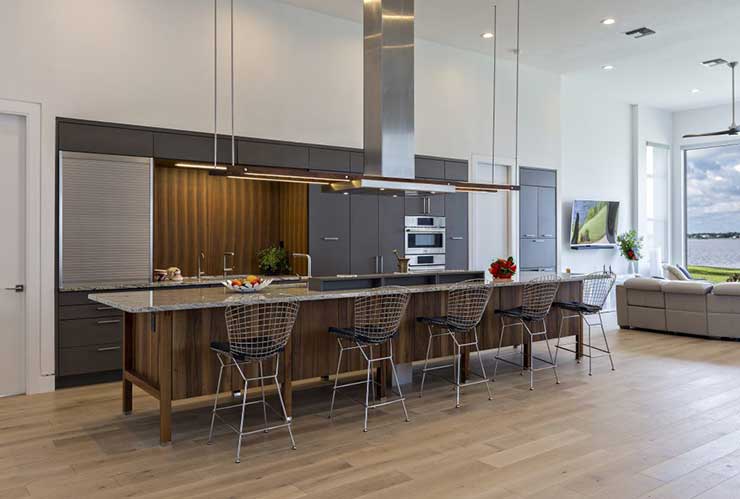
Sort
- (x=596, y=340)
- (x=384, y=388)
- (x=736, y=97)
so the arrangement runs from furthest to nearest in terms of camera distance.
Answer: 1. (x=736, y=97)
2. (x=596, y=340)
3. (x=384, y=388)

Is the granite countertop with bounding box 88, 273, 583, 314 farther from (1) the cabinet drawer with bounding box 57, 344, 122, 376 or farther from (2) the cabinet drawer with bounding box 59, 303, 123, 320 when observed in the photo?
(1) the cabinet drawer with bounding box 57, 344, 122, 376

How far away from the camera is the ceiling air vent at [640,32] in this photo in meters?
7.88

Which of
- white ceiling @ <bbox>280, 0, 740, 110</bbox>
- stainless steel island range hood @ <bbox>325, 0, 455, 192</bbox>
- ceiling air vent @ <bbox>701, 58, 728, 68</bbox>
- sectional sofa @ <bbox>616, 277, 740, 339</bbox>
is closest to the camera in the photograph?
stainless steel island range hood @ <bbox>325, 0, 455, 192</bbox>

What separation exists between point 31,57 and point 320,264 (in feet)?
11.8

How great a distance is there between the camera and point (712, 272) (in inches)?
499

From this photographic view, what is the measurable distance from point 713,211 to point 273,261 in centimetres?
1014

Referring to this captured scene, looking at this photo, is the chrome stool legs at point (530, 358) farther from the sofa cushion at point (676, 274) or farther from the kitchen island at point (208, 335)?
the sofa cushion at point (676, 274)

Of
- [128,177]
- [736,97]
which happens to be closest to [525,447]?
[128,177]

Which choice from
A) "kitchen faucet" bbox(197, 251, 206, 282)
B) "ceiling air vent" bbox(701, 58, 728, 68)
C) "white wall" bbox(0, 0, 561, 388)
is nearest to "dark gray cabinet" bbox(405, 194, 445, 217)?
"white wall" bbox(0, 0, 561, 388)

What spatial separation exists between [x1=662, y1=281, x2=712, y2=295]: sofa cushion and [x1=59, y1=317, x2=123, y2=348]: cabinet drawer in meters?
7.22

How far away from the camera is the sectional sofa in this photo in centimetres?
810

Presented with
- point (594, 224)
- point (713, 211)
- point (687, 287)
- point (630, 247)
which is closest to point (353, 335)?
point (687, 287)

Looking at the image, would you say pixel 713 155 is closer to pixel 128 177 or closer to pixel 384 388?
pixel 384 388

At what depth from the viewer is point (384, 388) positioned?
17.4ft
